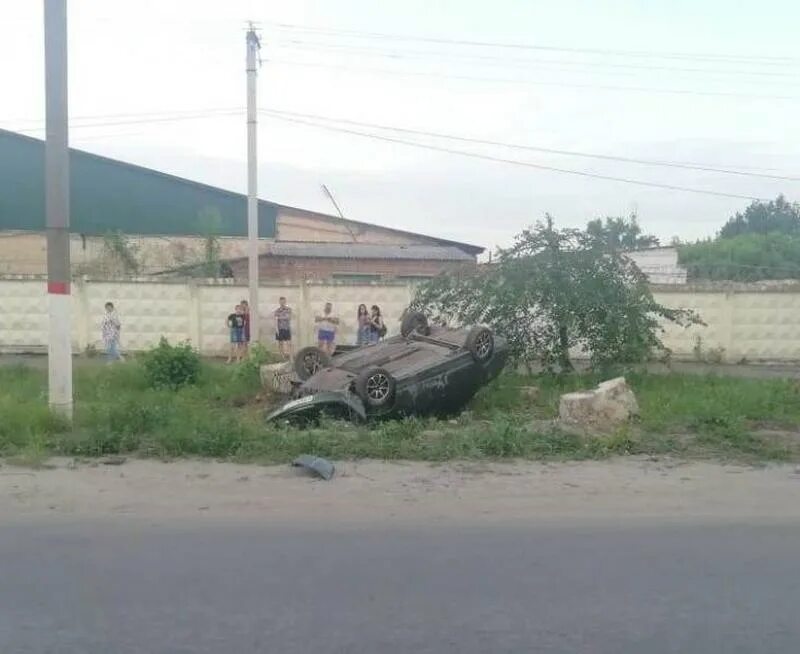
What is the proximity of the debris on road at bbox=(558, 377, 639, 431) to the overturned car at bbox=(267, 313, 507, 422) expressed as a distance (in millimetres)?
1719

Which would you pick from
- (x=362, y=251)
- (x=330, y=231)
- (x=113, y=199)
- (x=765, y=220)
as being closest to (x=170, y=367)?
(x=362, y=251)

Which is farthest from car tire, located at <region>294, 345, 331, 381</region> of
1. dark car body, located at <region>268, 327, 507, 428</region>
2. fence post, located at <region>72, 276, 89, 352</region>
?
fence post, located at <region>72, 276, 89, 352</region>

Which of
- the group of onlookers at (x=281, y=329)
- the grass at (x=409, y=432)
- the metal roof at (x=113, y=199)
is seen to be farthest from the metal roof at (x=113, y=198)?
the grass at (x=409, y=432)

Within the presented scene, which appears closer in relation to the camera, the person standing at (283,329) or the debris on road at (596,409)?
the debris on road at (596,409)

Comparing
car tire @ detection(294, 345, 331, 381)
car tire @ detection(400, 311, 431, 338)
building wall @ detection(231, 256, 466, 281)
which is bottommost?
car tire @ detection(294, 345, 331, 381)

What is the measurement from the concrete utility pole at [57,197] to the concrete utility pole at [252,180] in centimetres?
752

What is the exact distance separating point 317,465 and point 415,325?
553 cm

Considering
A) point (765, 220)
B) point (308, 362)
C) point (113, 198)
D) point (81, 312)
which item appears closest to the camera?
point (308, 362)

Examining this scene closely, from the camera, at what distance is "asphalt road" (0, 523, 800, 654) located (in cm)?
427

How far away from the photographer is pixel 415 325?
43.4ft

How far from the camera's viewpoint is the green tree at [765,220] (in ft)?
204

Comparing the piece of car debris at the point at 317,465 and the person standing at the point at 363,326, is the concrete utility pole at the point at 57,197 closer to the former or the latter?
the piece of car debris at the point at 317,465

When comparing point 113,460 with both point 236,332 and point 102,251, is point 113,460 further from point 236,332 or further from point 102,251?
point 102,251

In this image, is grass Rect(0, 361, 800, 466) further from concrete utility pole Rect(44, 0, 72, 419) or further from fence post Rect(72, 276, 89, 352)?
fence post Rect(72, 276, 89, 352)
